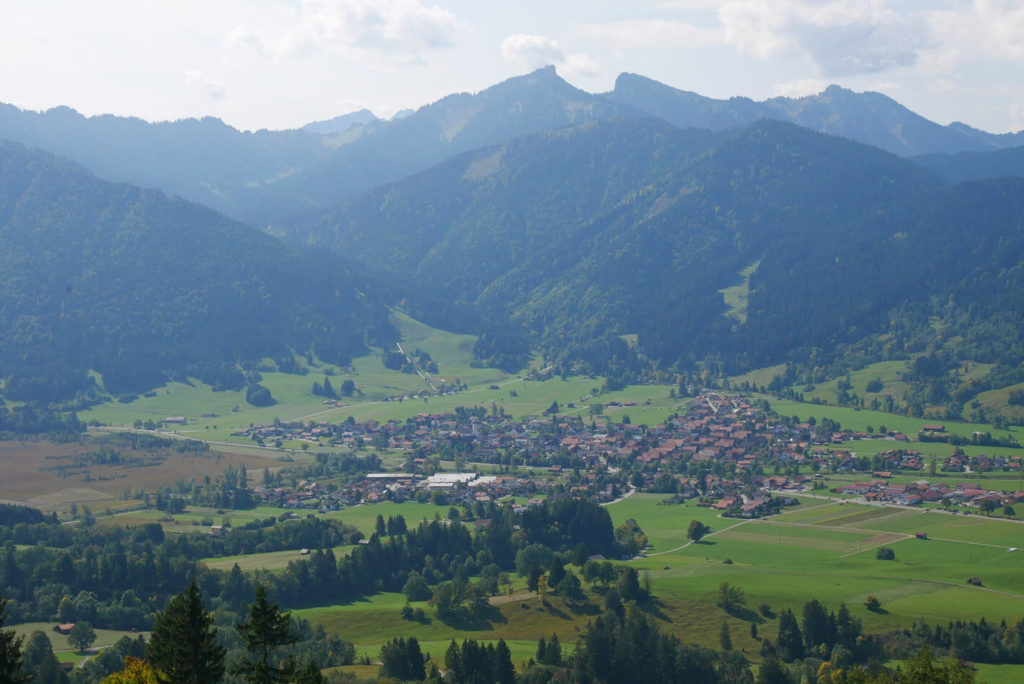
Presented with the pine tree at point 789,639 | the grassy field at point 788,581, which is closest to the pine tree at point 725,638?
the grassy field at point 788,581

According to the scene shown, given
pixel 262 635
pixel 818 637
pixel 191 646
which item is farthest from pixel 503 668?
pixel 191 646

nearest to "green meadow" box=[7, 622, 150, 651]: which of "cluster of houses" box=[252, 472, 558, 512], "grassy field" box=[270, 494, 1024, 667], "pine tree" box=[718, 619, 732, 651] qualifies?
"grassy field" box=[270, 494, 1024, 667]

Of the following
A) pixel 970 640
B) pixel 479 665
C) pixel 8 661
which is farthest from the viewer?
pixel 970 640

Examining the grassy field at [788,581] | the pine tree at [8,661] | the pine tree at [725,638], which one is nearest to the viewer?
the pine tree at [8,661]

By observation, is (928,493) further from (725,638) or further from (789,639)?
(725,638)

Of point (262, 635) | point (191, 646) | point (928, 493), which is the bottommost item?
point (928, 493)

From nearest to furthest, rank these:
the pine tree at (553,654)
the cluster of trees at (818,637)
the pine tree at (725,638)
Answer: the pine tree at (553,654) → the cluster of trees at (818,637) → the pine tree at (725,638)

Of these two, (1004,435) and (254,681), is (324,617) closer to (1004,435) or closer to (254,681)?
(254,681)

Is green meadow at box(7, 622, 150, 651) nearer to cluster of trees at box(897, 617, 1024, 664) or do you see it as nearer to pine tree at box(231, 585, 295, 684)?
pine tree at box(231, 585, 295, 684)

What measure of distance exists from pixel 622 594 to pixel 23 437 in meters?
124

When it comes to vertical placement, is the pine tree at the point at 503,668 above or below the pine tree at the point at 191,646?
below

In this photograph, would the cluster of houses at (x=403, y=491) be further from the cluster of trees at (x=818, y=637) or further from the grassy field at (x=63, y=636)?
the cluster of trees at (x=818, y=637)

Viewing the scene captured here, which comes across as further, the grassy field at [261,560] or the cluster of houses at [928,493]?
the cluster of houses at [928,493]

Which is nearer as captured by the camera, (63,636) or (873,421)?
(63,636)
